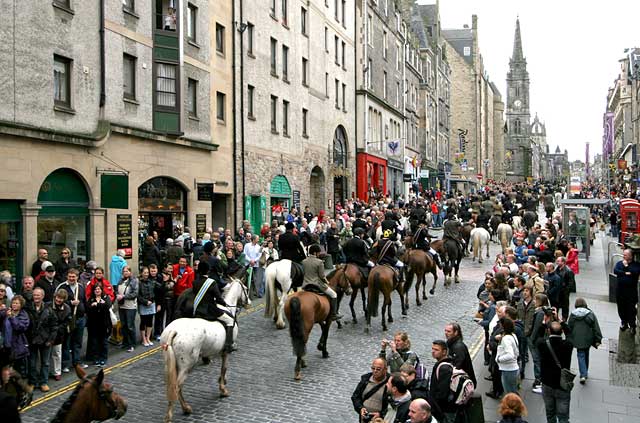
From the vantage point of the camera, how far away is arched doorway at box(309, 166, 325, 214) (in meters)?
41.1

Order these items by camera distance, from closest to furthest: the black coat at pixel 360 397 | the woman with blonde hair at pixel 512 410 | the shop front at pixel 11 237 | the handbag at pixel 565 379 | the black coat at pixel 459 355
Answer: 1. the woman with blonde hair at pixel 512 410
2. the black coat at pixel 360 397
3. the black coat at pixel 459 355
4. the handbag at pixel 565 379
5. the shop front at pixel 11 237

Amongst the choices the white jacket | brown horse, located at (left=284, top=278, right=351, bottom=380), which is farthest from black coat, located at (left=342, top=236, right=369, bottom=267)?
the white jacket

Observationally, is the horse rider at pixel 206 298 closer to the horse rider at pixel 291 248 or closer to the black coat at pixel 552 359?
the horse rider at pixel 291 248

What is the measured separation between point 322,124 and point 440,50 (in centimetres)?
4831

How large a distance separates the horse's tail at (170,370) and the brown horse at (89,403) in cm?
274

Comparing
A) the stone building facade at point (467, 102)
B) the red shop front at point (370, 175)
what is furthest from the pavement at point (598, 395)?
the stone building facade at point (467, 102)

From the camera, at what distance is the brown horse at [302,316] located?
12.4 metres

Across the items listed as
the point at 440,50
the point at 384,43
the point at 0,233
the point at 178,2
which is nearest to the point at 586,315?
the point at 0,233

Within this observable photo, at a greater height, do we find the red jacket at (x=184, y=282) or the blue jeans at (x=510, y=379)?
the red jacket at (x=184, y=282)

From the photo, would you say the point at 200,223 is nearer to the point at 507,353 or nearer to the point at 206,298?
the point at 206,298

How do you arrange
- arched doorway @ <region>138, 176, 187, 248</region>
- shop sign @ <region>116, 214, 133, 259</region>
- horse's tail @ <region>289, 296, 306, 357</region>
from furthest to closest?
arched doorway @ <region>138, 176, 187, 248</region>, shop sign @ <region>116, 214, 133, 259</region>, horse's tail @ <region>289, 296, 306, 357</region>

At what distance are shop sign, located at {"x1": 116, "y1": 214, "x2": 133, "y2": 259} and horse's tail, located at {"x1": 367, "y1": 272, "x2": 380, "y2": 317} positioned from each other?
9.61 metres

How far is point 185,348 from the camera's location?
10484mm

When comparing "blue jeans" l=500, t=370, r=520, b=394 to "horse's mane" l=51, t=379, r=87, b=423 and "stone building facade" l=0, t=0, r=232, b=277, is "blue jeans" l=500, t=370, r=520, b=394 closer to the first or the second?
"horse's mane" l=51, t=379, r=87, b=423
